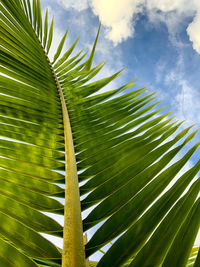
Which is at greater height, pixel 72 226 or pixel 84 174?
pixel 84 174

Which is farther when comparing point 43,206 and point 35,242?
point 43,206

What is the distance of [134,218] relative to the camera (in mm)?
566

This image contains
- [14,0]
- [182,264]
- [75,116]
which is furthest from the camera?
[14,0]

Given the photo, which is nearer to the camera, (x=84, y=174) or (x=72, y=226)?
(x=72, y=226)

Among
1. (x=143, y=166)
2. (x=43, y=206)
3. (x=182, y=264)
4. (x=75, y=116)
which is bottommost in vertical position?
(x=182, y=264)

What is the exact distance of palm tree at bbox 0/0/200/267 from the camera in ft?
1.56

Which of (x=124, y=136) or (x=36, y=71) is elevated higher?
(x=36, y=71)

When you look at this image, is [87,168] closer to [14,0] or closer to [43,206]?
[43,206]

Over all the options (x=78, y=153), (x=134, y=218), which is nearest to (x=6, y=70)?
(x=78, y=153)

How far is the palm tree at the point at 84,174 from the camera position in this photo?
1.56 feet

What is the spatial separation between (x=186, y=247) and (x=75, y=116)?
0.88 meters

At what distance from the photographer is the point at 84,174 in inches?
33.2

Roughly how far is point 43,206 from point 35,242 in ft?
0.49

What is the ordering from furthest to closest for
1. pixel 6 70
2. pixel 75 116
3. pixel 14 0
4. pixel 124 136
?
pixel 14 0, pixel 75 116, pixel 6 70, pixel 124 136
